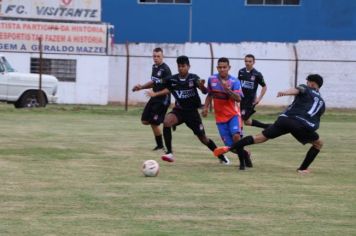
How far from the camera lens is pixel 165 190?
11.4 meters

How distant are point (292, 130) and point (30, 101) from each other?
20366mm

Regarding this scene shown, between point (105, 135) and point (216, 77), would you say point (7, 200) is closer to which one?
point (216, 77)

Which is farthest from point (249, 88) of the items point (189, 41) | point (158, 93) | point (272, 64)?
point (189, 41)

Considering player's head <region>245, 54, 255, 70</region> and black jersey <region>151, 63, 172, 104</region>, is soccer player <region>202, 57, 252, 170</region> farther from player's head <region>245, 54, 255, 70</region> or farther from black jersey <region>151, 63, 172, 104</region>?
player's head <region>245, 54, 255, 70</region>

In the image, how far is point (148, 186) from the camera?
11773 mm

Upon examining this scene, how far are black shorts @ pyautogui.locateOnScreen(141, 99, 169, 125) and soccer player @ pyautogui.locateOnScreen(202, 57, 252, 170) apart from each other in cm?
235

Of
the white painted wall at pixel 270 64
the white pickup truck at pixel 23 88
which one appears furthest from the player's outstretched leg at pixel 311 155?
the white painted wall at pixel 270 64

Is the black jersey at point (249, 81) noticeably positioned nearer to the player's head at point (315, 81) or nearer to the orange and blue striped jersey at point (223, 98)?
the orange and blue striped jersey at point (223, 98)

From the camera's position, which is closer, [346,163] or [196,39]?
[346,163]

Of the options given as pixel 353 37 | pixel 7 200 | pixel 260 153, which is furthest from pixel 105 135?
pixel 353 37

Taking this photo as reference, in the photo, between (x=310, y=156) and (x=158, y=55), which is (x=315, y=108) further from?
(x=158, y=55)

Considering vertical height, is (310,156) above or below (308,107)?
below

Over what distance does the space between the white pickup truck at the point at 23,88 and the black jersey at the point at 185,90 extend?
17.8 meters

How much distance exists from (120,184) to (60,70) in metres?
28.2
